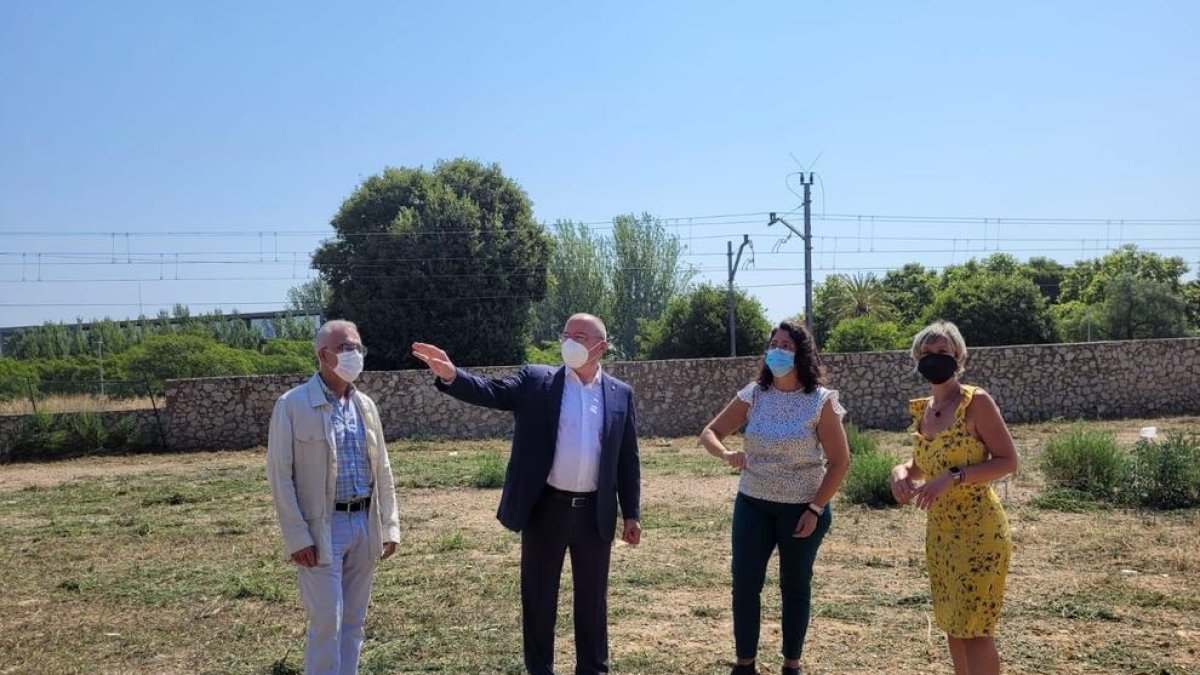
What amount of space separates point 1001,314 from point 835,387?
16491 millimetres

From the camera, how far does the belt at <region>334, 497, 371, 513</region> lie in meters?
4.58

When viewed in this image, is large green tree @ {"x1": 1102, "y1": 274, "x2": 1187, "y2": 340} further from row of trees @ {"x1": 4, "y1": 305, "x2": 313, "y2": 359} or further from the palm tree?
row of trees @ {"x1": 4, "y1": 305, "x2": 313, "y2": 359}

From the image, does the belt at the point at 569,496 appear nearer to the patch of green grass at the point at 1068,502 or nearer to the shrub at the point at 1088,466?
the patch of green grass at the point at 1068,502

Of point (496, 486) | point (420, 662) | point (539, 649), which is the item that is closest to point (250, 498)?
point (496, 486)

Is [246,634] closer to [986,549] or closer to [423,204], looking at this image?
[986,549]

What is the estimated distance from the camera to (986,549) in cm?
415

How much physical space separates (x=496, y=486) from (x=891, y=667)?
30.5 ft

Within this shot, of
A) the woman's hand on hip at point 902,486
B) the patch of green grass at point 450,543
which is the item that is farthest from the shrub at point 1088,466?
the woman's hand on hip at point 902,486

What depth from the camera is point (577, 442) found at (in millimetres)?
4848

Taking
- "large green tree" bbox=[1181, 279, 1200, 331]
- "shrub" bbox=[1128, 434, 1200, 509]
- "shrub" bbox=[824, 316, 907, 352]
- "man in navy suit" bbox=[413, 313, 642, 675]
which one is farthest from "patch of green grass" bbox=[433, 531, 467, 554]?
"large green tree" bbox=[1181, 279, 1200, 331]

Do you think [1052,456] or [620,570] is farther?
[1052,456]

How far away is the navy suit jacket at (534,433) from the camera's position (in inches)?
187

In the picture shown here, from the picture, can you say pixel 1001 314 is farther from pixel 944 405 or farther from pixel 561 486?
pixel 561 486

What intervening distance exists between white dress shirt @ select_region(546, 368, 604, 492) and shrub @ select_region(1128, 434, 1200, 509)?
27.3ft
